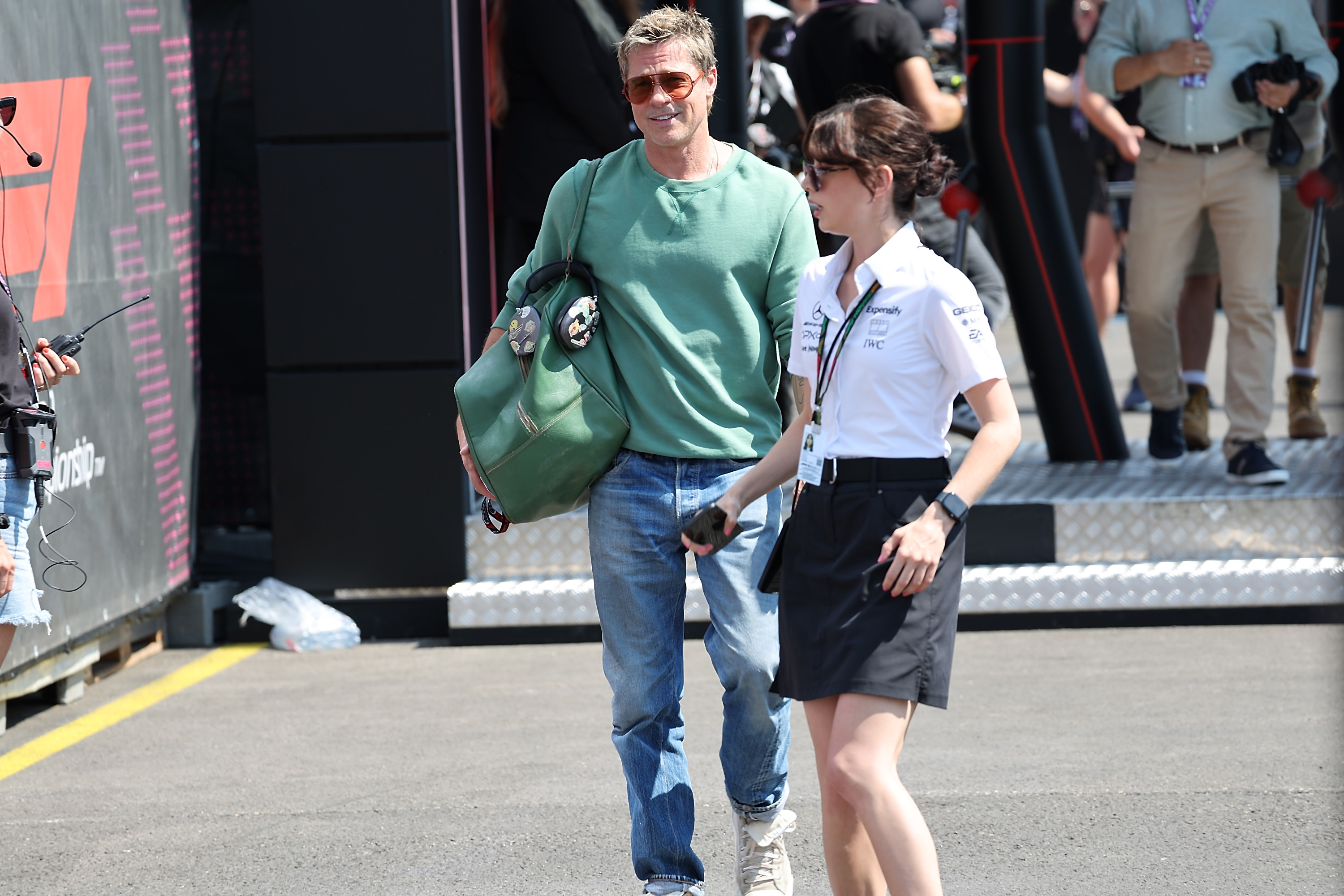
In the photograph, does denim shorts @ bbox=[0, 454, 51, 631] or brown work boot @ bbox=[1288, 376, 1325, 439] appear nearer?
denim shorts @ bbox=[0, 454, 51, 631]

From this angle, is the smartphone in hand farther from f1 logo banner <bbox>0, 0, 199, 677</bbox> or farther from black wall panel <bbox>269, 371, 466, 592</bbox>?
black wall panel <bbox>269, 371, 466, 592</bbox>

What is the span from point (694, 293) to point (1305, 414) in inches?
192

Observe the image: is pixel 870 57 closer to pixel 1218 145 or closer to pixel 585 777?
pixel 1218 145

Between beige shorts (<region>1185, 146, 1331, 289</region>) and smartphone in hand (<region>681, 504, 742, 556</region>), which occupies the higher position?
beige shorts (<region>1185, 146, 1331, 289</region>)

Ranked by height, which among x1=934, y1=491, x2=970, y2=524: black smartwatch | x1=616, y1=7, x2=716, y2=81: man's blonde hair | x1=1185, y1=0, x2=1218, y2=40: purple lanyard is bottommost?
x1=934, y1=491, x2=970, y2=524: black smartwatch

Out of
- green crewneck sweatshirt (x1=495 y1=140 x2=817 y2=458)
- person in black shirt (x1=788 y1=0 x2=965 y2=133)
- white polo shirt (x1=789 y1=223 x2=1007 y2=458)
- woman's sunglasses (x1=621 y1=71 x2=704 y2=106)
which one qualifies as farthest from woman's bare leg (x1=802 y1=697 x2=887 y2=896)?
person in black shirt (x1=788 y1=0 x2=965 y2=133)

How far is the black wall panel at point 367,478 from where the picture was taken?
19.5 ft

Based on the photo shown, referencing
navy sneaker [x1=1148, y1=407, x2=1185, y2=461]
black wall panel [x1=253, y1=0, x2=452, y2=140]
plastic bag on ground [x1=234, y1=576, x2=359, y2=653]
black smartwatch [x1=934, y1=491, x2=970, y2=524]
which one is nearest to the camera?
black smartwatch [x1=934, y1=491, x2=970, y2=524]

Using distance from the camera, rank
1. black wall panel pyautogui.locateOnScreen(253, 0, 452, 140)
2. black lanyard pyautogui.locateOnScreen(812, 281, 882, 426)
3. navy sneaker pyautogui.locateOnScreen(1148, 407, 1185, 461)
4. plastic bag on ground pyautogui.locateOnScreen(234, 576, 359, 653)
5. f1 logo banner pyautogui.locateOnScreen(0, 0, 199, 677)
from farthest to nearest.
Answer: navy sneaker pyautogui.locateOnScreen(1148, 407, 1185, 461) < plastic bag on ground pyautogui.locateOnScreen(234, 576, 359, 653) < black wall panel pyautogui.locateOnScreen(253, 0, 452, 140) < f1 logo banner pyautogui.locateOnScreen(0, 0, 199, 677) < black lanyard pyautogui.locateOnScreen(812, 281, 882, 426)

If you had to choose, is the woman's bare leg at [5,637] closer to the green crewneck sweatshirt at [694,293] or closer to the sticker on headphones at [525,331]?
the sticker on headphones at [525,331]

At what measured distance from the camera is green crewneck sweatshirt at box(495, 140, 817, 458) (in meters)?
3.21

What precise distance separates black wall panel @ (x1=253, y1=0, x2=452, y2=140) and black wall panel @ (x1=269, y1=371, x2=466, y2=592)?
0.94 m

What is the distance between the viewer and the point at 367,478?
5988 millimetres

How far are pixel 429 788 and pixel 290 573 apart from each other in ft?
6.59
